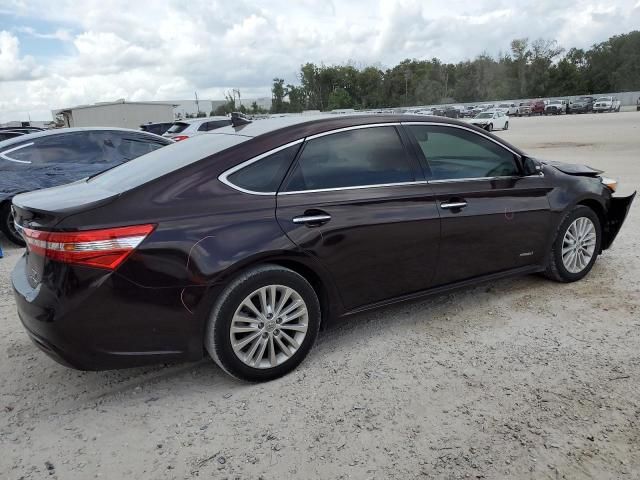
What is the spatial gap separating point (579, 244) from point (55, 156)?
22.5 ft

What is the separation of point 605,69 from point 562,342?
98051mm

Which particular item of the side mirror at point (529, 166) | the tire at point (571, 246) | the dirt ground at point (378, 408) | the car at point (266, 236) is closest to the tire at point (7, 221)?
the dirt ground at point (378, 408)

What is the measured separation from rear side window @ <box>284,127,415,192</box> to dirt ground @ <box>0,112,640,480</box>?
1.17 m

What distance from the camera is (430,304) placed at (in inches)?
170

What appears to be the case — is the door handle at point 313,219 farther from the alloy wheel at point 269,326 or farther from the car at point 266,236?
the alloy wheel at point 269,326

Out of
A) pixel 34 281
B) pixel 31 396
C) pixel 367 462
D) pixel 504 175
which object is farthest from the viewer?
pixel 504 175

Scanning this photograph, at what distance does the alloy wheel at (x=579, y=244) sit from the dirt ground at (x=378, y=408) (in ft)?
1.76

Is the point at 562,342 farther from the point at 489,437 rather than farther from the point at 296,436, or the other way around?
the point at 296,436

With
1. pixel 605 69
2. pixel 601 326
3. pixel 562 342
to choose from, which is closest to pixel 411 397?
pixel 562 342

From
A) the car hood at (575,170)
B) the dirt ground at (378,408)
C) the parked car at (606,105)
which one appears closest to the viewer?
the dirt ground at (378,408)

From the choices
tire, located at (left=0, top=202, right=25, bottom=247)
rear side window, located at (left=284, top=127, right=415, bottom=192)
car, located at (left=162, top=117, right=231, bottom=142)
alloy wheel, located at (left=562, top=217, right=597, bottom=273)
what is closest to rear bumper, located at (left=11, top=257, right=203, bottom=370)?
rear side window, located at (left=284, top=127, right=415, bottom=192)

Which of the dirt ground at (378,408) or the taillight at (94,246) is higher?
the taillight at (94,246)

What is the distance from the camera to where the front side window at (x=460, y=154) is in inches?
149

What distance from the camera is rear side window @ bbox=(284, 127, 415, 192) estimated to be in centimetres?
330
